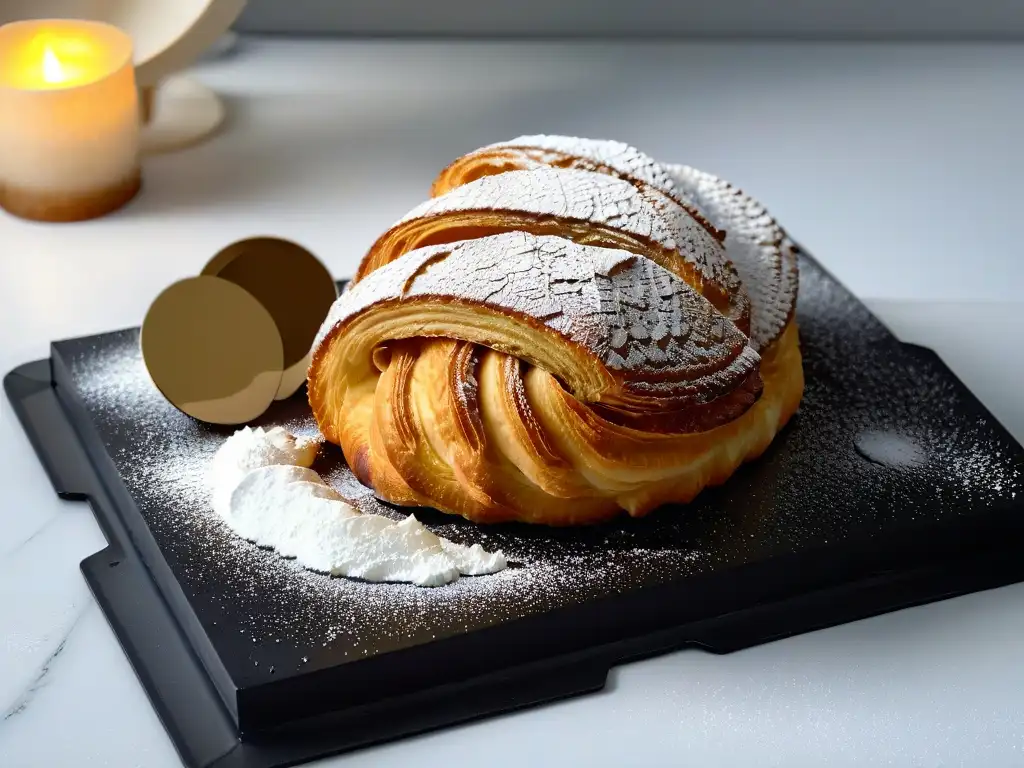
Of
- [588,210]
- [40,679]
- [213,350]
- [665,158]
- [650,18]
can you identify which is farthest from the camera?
[650,18]

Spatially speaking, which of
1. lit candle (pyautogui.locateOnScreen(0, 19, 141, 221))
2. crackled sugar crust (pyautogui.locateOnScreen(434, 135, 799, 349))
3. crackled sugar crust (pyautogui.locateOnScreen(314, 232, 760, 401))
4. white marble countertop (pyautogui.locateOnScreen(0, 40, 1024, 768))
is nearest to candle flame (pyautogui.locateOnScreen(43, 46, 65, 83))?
lit candle (pyautogui.locateOnScreen(0, 19, 141, 221))

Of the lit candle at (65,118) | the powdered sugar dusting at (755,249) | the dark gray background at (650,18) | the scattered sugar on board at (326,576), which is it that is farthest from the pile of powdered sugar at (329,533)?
the dark gray background at (650,18)

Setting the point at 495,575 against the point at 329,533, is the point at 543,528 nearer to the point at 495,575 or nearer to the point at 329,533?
the point at 495,575

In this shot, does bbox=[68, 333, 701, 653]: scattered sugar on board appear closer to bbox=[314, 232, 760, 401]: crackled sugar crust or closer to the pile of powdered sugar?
the pile of powdered sugar

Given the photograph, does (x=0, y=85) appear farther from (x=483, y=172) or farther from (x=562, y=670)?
(x=562, y=670)

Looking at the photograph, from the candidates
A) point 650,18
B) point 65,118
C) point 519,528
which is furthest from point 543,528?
point 650,18

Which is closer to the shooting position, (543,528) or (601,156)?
(543,528)

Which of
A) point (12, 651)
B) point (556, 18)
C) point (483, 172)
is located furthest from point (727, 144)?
point (12, 651)
